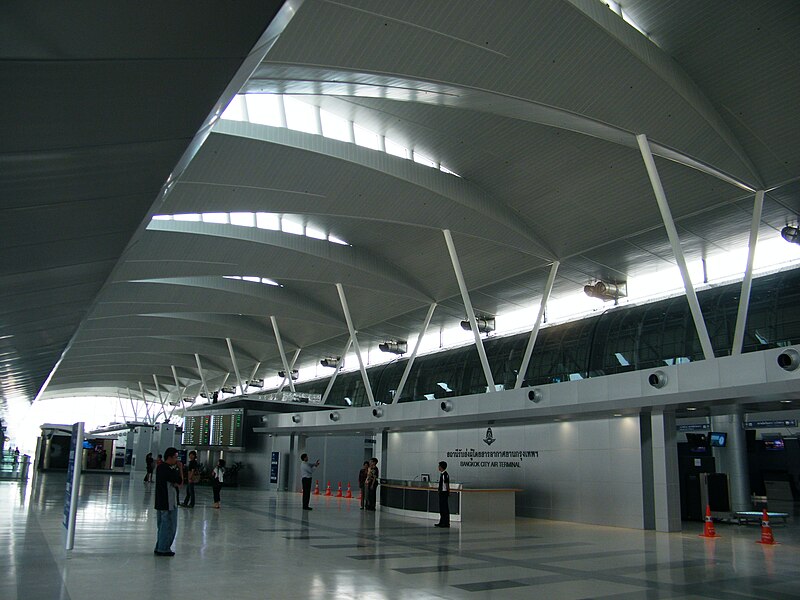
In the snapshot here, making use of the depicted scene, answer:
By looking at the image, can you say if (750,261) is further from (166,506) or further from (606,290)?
(166,506)

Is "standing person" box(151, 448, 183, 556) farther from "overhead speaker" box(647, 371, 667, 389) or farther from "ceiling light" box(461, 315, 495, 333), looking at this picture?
"ceiling light" box(461, 315, 495, 333)

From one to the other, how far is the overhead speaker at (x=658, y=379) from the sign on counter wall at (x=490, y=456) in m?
7.71

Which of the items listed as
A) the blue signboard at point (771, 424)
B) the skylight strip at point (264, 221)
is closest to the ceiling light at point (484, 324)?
the skylight strip at point (264, 221)

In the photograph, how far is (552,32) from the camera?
44.4ft

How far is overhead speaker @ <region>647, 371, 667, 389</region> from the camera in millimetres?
17353

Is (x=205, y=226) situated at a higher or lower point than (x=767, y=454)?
higher

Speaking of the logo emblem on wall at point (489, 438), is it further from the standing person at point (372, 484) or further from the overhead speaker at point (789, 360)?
the overhead speaker at point (789, 360)

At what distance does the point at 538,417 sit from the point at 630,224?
727cm

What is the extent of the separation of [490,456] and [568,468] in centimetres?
430

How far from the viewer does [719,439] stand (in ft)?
98.8

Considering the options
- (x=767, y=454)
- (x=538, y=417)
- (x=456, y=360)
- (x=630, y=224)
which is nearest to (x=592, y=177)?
(x=630, y=224)

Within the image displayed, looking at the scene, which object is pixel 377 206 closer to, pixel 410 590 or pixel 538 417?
pixel 538 417

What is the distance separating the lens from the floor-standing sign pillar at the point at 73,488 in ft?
35.0

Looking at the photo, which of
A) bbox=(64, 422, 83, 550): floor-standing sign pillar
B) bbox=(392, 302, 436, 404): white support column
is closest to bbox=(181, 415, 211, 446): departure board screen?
bbox=(392, 302, 436, 404): white support column
